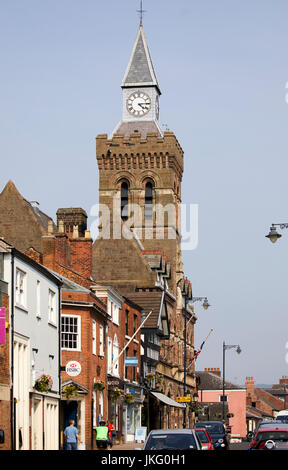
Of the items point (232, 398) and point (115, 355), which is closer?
point (115, 355)

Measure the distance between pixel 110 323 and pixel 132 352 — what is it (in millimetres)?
9195

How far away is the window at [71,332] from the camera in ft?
149

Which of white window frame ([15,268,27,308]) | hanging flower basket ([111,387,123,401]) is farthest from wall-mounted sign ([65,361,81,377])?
hanging flower basket ([111,387,123,401])

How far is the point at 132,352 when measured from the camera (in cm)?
6141

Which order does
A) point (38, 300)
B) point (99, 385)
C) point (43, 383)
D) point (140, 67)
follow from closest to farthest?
point (43, 383), point (38, 300), point (99, 385), point (140, 67)

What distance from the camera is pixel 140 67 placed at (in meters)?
118

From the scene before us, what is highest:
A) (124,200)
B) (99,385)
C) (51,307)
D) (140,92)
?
(140,92)

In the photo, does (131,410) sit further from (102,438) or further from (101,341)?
(102,438)

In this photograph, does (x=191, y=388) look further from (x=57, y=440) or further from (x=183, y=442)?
(x=183, y=442)

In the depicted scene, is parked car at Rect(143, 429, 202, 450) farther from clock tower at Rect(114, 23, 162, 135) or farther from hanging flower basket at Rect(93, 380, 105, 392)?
clock tower at Rect(114, 23, 162, 135)

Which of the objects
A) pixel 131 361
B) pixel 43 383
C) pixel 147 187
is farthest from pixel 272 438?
pixel 147 187

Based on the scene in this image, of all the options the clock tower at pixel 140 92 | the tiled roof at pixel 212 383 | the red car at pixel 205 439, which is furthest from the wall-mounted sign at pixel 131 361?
the tiled roof at pixel 212 383

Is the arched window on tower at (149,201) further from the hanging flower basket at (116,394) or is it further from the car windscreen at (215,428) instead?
the car windscreen at (215,428)

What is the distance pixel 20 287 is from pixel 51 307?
17.7 ft
